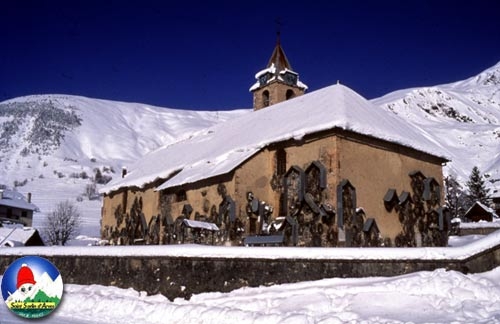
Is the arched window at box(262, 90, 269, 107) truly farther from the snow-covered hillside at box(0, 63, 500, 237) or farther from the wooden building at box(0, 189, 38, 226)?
the snow-covered hillside at box(0, 63, 500, 237)

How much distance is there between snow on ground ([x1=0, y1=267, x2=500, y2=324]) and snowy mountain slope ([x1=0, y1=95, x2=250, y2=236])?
68.7m

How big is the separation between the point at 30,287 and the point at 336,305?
5.95 m

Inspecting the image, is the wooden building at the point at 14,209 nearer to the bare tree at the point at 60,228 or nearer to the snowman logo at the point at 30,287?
the bare tree at the point at 60,228

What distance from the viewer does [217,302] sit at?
12031mm

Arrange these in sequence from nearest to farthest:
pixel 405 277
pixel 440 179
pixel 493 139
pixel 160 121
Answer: pixel 405 277 < pixel 440 179 < pixel 493 139 < pixel 160 121

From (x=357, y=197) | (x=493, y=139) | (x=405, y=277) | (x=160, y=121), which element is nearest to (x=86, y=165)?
(x=160, y=121)

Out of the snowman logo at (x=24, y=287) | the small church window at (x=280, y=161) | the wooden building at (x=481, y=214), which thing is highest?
the small church window at (x=280, y=161)

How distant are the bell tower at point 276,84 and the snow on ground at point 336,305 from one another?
88.9 feet

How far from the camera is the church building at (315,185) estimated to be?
Answer: 20484 mm

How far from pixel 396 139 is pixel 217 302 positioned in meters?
13.4

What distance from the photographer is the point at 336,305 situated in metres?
10.5

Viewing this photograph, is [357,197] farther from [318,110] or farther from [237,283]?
[237,283]

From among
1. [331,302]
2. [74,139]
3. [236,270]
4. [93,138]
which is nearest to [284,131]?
[236,270]

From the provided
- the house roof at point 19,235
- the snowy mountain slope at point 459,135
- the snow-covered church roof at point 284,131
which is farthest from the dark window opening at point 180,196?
the snowy mountain slope at point 459,135
